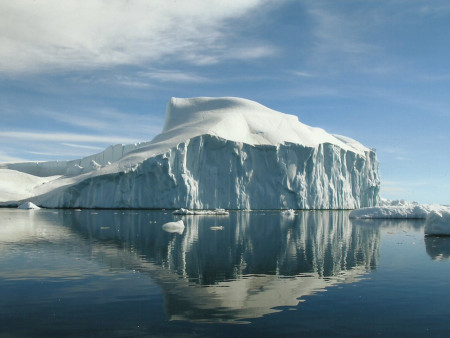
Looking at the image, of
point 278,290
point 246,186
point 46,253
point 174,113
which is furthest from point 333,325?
point 174,113

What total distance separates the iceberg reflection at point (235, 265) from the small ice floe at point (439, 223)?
10.4 feet

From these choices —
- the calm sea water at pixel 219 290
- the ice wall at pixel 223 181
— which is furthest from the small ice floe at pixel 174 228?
the ice wall at pixel 223 181

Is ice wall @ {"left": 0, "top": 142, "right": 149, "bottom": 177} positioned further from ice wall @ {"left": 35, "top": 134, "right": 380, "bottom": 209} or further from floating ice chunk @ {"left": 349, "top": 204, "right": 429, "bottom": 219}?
floating ice chunk @ {"left": 349, "top": 204, "right": 429, "bottom": 219}

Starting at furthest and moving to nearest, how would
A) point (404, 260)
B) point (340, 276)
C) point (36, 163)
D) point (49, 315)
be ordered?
point (36, 163) → point (404, 260) → point (340, 276) → point (49, 315)

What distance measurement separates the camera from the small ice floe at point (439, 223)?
21.8 m

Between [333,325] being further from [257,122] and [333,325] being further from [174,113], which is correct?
[174,113]

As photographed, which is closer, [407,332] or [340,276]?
[407,332]

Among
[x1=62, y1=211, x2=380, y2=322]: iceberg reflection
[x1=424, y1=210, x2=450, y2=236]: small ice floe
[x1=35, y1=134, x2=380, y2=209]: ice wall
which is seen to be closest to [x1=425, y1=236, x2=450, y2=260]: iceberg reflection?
[x1=424, y1=210, x2=450, y2=236]: small ice floe

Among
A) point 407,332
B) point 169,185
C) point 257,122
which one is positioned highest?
point 257,122

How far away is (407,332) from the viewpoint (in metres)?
6.95

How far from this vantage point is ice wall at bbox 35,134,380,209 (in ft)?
154

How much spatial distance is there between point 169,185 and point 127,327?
132 feet

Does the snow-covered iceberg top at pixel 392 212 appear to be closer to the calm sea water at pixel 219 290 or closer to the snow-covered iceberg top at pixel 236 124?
the snow-covered iceberg top at pixel 236 124

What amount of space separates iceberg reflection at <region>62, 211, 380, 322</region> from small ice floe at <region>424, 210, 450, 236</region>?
3.18m
